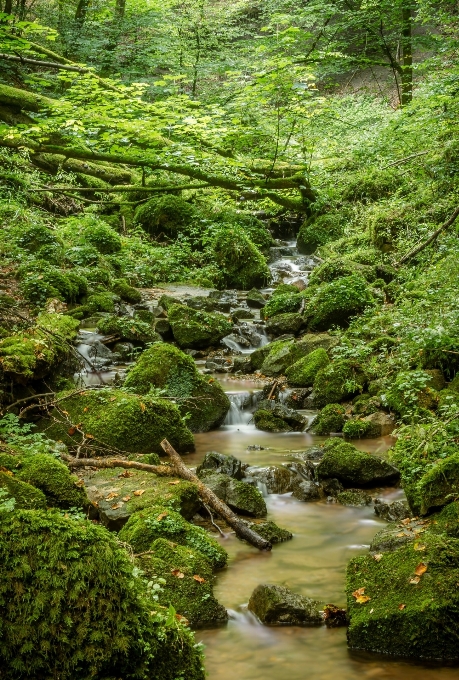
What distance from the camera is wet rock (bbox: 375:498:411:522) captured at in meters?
5.50

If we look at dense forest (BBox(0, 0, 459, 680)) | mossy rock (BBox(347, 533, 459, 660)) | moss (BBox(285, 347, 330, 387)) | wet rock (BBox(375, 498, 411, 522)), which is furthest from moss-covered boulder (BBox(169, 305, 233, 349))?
mossy rock (BBox(347, 533, 459, 660))

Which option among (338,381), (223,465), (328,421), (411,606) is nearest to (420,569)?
(411,606)

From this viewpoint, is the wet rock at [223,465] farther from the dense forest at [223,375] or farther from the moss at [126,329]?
the moss at [126,329]

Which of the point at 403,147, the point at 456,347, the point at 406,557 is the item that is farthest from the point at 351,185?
the point at 406,557

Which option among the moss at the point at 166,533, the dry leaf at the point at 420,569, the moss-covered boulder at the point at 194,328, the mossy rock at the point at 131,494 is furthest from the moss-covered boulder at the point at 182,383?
the dry leaf at the point at 420,569

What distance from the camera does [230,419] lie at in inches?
349

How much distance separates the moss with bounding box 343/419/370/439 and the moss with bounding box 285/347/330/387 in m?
1.88

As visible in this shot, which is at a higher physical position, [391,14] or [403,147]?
[391,14]

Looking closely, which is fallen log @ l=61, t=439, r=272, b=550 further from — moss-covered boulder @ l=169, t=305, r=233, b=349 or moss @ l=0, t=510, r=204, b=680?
moss-covered boulder @ l=169, t=305, r=233, b=349

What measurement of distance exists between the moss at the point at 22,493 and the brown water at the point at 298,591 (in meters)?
1.33

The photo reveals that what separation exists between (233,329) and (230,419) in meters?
3.74

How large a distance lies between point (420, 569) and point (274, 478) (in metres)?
2.76

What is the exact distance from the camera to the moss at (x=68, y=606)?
2.30 metres

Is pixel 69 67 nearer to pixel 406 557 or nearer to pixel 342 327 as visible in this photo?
pixel 342 327
